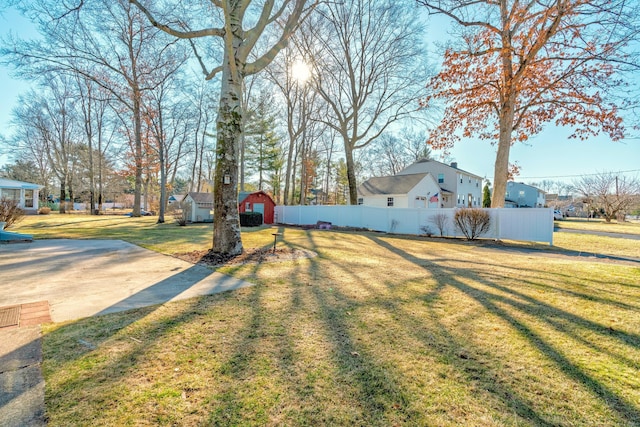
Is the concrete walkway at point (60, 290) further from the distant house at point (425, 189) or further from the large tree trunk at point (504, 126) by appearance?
the distant house at point (425, 189)

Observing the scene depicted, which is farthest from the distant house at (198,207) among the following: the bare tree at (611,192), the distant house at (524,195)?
the distant house at (524,195)

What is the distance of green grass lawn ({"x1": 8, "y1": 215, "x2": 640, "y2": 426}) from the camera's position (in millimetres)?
1660

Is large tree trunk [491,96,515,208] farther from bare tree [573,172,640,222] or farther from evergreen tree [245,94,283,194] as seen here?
bare tree [573,172,640,222]

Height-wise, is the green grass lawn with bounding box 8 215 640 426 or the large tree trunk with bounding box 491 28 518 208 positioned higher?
the large tree trunk with bounding box 491 28 518 208

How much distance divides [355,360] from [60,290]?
4.08 meters

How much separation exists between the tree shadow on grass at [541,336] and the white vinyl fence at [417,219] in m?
8.01

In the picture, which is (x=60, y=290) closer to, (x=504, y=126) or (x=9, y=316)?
(x=9, y=316)

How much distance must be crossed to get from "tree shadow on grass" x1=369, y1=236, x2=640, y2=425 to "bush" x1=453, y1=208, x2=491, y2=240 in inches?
300

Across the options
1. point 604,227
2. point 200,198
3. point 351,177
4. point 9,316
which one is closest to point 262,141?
point 200,198

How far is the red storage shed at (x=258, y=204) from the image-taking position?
2009 centimetres

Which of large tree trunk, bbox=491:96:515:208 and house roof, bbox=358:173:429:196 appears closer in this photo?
large tree trunk, bbox=491:96:515:208

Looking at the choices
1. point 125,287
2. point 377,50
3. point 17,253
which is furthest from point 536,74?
point 17,253

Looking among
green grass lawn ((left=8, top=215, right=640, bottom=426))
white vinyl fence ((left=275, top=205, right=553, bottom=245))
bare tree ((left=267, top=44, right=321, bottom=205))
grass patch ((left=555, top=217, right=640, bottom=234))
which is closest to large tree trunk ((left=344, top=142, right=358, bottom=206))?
white vinyl fence ((left=275, top=205, right=553, bottom=245))

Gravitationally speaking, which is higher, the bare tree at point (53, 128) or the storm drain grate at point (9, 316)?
the bare tree at point (53, 128)
